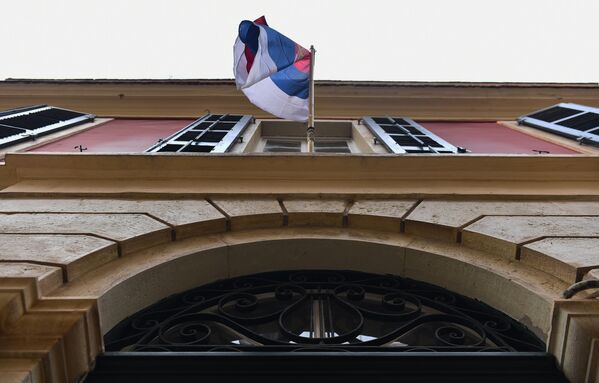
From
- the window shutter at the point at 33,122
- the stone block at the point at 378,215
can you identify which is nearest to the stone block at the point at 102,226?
the stone block at the point at 378,215

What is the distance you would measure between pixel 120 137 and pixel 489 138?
571 cm

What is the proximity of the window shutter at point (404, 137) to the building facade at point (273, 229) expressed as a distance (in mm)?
61

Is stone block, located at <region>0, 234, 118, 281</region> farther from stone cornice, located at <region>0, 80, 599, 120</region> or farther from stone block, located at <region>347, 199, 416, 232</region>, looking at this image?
stone cornice, located at <region>0, 80, 599, 120</region>

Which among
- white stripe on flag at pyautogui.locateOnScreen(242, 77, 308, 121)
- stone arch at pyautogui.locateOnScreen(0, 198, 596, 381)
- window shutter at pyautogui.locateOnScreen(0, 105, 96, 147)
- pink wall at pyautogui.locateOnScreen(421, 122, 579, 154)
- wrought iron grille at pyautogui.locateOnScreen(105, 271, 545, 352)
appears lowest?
wrought iron grille at pyautogui.locateOnScreen(105, 271, 545, 352)

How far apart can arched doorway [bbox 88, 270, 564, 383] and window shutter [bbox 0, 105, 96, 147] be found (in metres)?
4.52

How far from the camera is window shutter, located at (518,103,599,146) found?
6.78 metres

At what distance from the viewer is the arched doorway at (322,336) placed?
2734 millimetres

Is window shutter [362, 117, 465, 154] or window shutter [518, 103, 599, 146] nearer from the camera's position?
window shutter [362, 117, 465, 154]

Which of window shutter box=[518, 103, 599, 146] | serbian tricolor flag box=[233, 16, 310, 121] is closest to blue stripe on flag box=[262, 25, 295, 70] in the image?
serbian tricolor flag box=[233, 16, 310, 121]

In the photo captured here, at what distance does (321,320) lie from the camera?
3.49 m

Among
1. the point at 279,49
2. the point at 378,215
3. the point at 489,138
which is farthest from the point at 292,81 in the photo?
the point at 489,138

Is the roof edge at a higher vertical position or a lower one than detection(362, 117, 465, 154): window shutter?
higher

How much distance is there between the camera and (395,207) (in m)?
4.43

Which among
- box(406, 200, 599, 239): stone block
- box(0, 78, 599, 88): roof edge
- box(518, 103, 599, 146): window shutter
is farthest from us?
box(0, 78, 599, 88): roof edge
